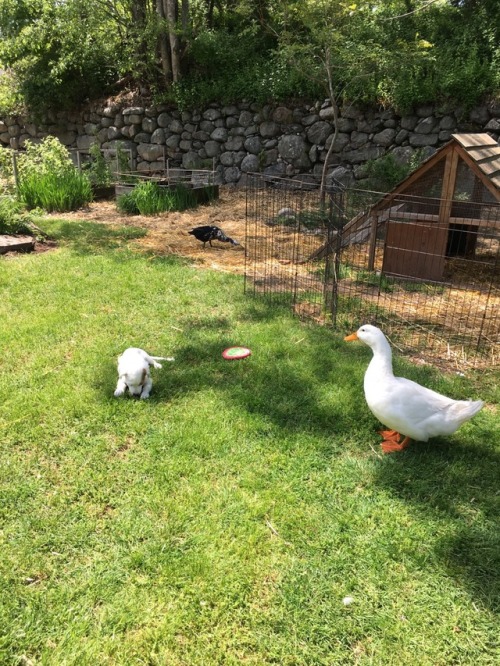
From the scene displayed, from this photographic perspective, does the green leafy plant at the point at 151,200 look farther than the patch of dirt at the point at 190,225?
Yes

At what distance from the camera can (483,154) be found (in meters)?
5.35

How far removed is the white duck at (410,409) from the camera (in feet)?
9.18

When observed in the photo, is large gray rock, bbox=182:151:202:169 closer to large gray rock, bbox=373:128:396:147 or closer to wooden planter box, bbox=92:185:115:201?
wooden planter box, bbox=92:185:115:201

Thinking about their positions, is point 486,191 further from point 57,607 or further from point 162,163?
point 162,163

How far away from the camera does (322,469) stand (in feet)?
9.38

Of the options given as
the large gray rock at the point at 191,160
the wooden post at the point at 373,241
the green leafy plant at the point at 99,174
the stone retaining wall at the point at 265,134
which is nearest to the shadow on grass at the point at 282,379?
the wooden post at the point at 373,241

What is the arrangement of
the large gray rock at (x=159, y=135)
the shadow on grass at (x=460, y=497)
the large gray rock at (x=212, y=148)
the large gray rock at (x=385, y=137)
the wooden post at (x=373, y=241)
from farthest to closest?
the large gray rock at (x=159, y=135)
the large gray rock at (x=212, y=148)
the large gray rock at (x=385, y=137)
the wooden post at (x=373, y=241)
the shadow on grass at (x=460, y=497)

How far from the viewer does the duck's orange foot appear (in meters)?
2.98

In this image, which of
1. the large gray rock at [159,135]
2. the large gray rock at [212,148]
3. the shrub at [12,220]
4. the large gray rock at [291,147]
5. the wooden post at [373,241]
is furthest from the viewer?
the large gray rock at [159,135]

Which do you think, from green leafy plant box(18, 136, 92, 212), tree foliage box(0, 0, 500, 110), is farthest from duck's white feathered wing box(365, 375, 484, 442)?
green leafy plant box(18, 136, 92, 212)

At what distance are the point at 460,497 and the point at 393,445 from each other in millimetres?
485

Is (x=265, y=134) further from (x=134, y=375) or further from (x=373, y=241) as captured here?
(x=134, y=375)

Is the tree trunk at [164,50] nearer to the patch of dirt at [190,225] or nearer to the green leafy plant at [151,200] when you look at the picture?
the patch of dirt at [190,225]

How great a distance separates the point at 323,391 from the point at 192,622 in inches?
75.0
